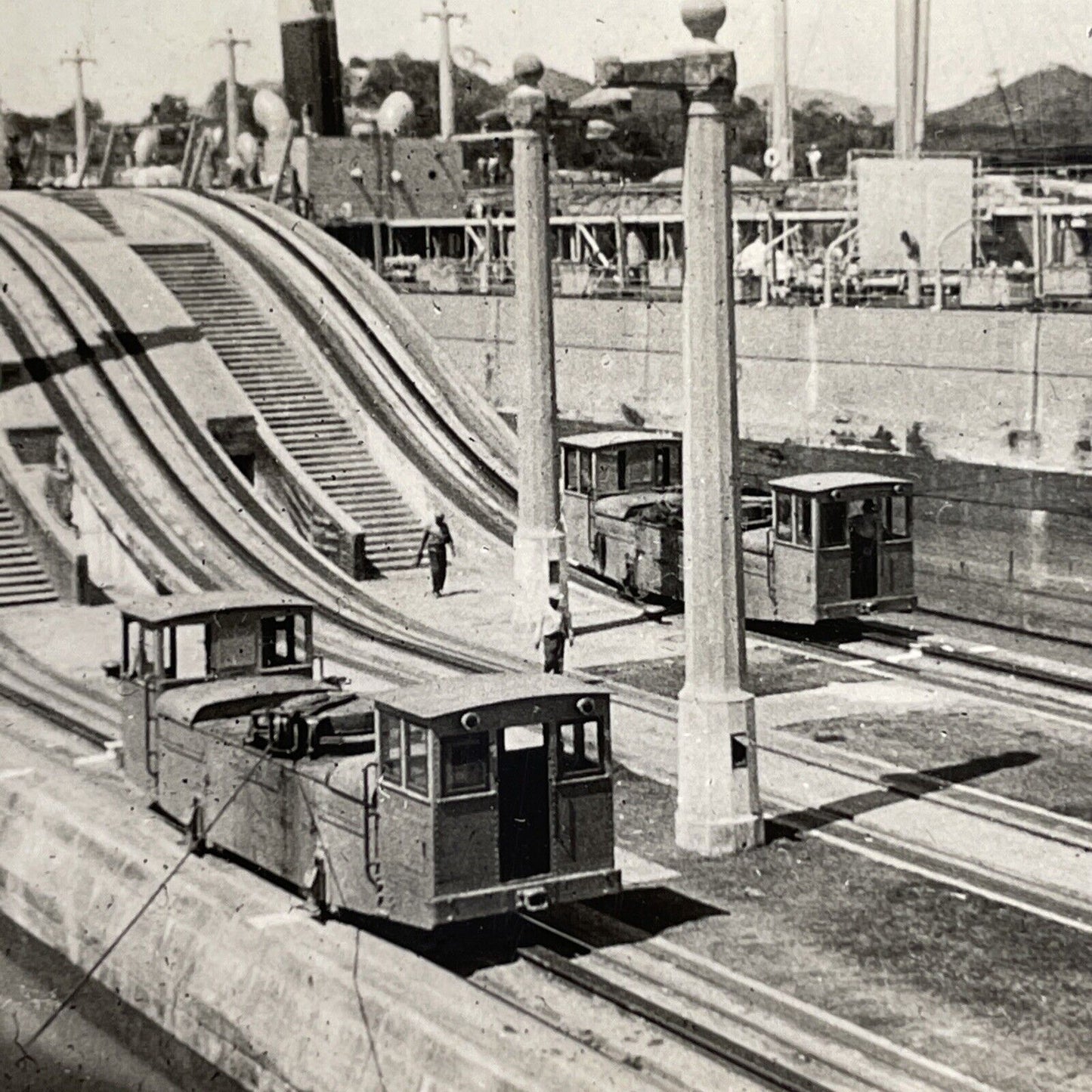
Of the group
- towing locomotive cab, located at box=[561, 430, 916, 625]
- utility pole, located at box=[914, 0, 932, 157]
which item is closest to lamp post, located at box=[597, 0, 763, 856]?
towing locomotive cab, located at box=[561, 430, 916, 625]

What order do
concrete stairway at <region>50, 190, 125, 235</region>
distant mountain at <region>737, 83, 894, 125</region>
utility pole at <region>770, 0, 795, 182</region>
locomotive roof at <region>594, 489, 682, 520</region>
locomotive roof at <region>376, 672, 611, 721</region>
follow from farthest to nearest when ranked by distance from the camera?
distant mountain at <region>737, 83, 894, 125</region>, utility pole at <region>770, 0, 795, 182</region>, concrete stairway at <region>50, 190, 125, 235</region>, locomotive roof at <region>594, 489, 682, 520</region>, locomotive roof at <region>376, 672, 611, 721</region>

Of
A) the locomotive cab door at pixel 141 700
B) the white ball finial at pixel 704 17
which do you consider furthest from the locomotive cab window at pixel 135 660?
the white ball finial at pixel 704 17

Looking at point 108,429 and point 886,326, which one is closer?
point 108,429

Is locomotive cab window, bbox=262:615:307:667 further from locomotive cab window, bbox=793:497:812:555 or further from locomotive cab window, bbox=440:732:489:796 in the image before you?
locomotive cab window, bbox=793:497:812:555

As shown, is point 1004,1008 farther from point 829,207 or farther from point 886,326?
point 829,207

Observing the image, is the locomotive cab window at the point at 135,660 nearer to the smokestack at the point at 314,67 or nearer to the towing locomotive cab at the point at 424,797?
the towing locomotive cab at the point at 424,797

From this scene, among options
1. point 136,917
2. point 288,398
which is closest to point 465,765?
point 136,917

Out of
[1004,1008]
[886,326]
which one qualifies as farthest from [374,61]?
[1004,1008]
